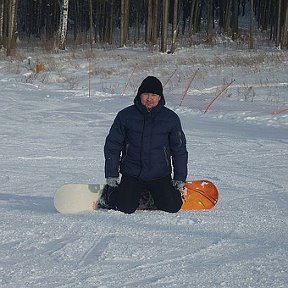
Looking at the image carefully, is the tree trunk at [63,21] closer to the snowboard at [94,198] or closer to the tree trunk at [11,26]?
the tree trunk at [11,26]

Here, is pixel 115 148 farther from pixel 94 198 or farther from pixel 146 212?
pixel 146 212

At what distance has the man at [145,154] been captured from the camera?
546cm

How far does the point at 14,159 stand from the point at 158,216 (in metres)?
3.78

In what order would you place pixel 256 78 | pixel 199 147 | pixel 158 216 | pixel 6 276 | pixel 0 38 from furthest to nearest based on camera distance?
1. pixel 0 38
2. pixel 256 78
3. pixel 199 147
4. pixel 158 216
5. pixel 6 276

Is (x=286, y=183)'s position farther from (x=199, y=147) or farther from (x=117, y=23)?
(x=117, y=23)

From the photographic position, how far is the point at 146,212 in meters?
5.57

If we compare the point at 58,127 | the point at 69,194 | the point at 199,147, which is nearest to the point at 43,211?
the point at 69,194

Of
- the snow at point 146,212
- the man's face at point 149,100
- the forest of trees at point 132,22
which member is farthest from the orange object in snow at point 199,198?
the forest of trees at point 132,22

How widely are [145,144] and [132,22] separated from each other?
1896 inches

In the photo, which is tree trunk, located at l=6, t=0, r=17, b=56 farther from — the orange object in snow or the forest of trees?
the orange object in snow

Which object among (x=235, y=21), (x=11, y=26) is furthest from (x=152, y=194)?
(x=235, y=21)

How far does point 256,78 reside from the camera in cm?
1961

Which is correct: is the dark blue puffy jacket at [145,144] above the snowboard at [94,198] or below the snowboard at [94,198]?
above

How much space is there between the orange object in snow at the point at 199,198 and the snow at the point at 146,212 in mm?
167
